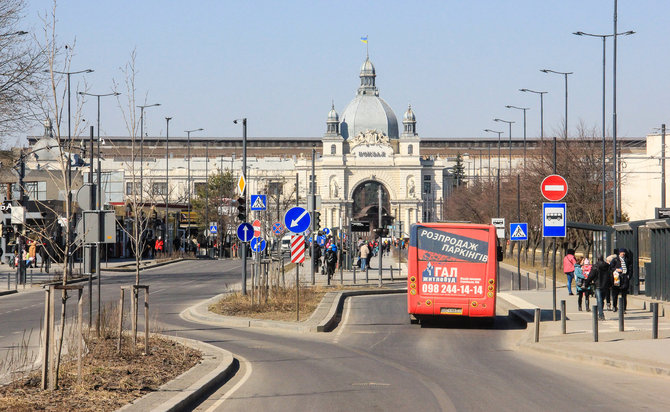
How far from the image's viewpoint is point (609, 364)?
53.4 feet

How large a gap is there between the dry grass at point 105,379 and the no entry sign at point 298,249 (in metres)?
11.5

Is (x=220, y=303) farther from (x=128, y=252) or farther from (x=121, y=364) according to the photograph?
(x=128, y=252)

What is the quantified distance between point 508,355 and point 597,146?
46.9m

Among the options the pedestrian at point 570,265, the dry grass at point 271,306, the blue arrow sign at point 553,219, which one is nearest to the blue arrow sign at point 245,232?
the dry grass at point 271,306

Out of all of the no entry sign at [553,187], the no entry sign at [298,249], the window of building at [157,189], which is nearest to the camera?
the no entry sign at [553,187]

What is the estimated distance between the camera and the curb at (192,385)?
Answer: 10.9 m

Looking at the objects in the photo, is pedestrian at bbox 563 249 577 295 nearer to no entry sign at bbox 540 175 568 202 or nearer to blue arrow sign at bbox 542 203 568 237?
no entry sign at bbox 540 175 568 202

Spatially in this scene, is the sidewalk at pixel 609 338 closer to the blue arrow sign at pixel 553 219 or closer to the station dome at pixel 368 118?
the blue arrow sign at pixel 553 219

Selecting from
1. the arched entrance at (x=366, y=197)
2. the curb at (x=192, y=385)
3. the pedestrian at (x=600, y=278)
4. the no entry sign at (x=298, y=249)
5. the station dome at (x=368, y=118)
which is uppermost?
the station dome at (x=368, y=118)

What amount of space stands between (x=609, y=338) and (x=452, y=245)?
574 centimetres

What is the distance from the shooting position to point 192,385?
12.8 meters

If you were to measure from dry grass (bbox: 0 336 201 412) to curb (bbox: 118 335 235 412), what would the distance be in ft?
0.50

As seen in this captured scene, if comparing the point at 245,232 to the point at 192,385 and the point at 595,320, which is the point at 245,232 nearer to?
the point at 595,320

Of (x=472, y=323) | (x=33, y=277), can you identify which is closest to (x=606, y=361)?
(x=472, y=323)
